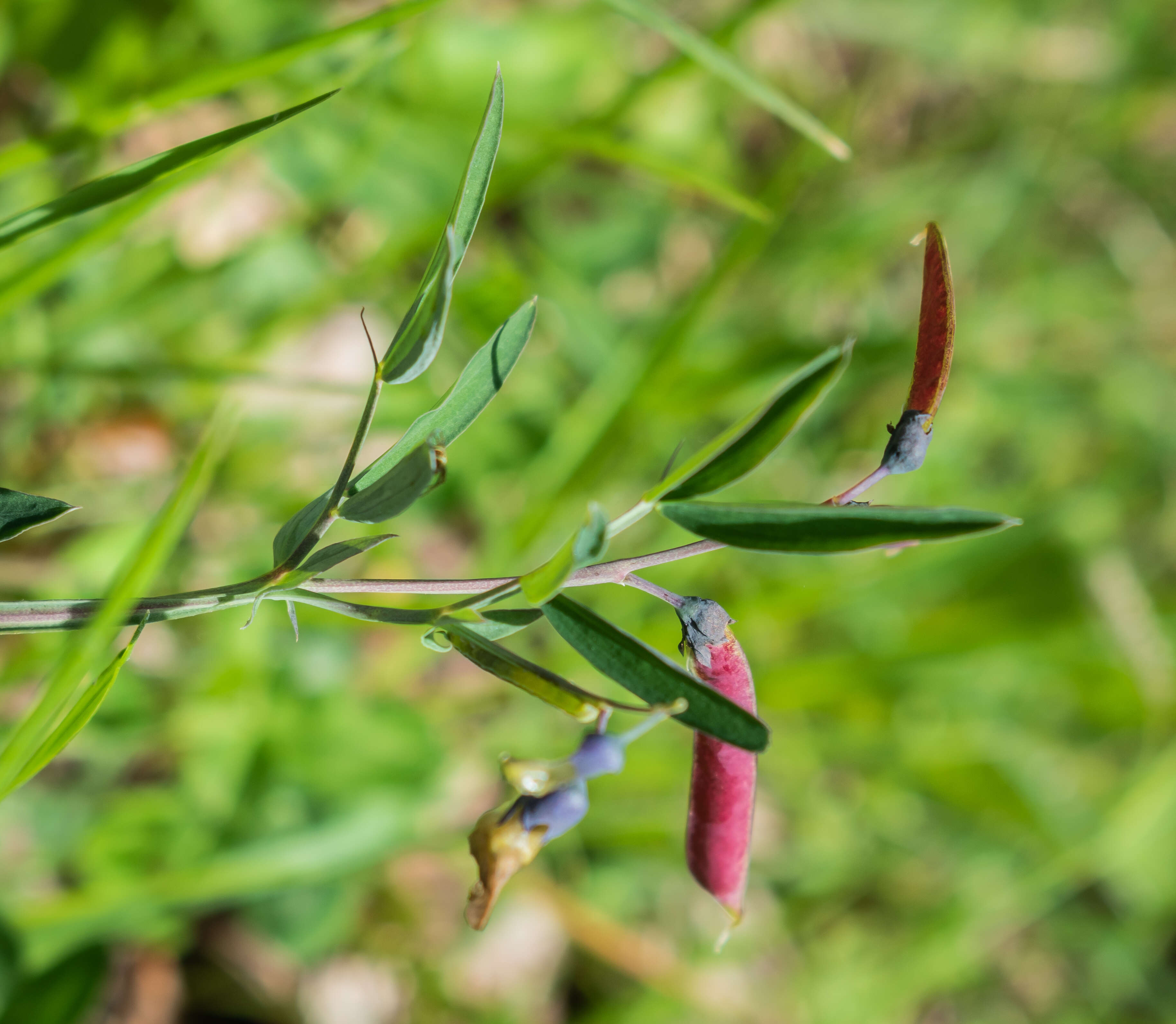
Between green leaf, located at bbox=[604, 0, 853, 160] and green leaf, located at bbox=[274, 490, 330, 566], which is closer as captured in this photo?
green leaf, located at bbox=[274, 490, 330, 566]

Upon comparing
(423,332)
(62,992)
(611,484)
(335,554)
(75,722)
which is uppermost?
(423,332)

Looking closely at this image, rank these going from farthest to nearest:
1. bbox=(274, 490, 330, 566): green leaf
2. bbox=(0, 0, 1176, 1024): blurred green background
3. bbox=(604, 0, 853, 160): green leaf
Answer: bbox=(0, 0, 1176, 1024): blurred green background
bbox=(604, 0, 853, 160): green leaf
bbox=(274, 490, 330, 566): green leaf

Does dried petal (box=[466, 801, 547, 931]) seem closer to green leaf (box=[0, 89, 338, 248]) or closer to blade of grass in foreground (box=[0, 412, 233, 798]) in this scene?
blade of grass in foreground (box=[0, 412, 233, 798])

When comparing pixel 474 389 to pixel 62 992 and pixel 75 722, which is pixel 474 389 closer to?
pixel 75 722

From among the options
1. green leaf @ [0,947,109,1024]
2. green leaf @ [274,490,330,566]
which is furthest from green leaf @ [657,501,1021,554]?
green leaf @ [0,947,109,1024]

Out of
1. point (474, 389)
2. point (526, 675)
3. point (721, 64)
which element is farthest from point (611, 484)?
point (526, 675)

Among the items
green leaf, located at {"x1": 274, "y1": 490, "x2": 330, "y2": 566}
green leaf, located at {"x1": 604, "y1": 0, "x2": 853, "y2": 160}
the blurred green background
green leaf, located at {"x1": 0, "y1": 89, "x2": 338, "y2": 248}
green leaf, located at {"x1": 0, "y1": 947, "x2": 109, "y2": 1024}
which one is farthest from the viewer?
the blurred green background

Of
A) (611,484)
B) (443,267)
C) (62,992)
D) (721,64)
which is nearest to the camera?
(443,267)
